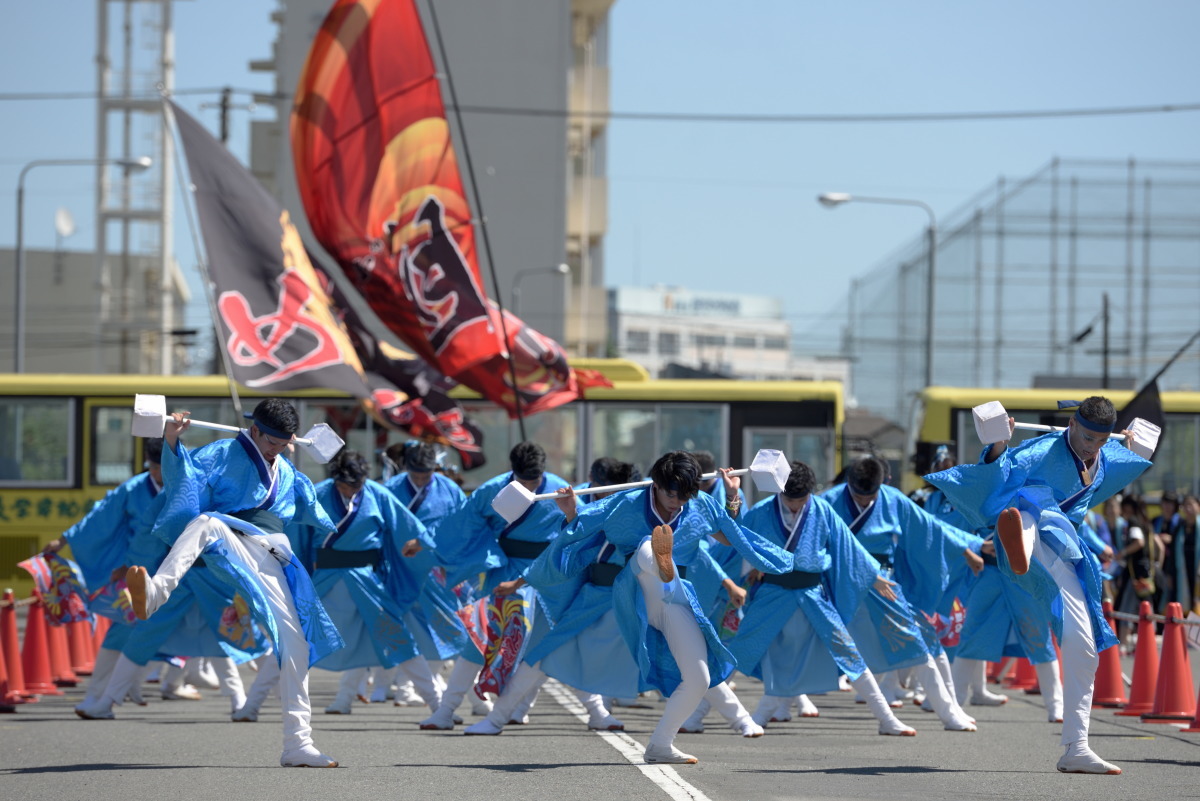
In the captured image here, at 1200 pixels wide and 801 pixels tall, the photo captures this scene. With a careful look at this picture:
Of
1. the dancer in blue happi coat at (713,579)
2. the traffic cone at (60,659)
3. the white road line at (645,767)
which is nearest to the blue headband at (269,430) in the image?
the dancer in blue happi coat at (713,579)

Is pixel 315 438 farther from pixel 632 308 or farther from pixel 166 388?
pixel 632 308

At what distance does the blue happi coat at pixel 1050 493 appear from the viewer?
24.9 ft

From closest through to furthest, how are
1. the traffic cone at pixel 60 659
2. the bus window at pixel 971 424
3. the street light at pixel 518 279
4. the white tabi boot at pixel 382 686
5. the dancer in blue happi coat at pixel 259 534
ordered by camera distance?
the dancer in blue happi coat at pixel 259 534
the white tabi boot at pixel 382 686
the traffic cone at pixel 60 659
the bus window at pixel 971 424
the street light at pixel 518 279

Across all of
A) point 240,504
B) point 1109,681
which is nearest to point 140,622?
point 240,504

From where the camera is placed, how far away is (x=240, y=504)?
25.1ft

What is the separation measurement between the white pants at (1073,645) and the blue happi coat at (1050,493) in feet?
0.12

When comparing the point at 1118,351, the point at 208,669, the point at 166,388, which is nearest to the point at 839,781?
the point at 208,669

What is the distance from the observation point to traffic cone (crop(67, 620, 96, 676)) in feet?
43.6

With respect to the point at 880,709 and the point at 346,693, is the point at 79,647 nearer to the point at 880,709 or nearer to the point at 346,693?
the point at 346,693

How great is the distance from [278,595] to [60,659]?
18.9 feet

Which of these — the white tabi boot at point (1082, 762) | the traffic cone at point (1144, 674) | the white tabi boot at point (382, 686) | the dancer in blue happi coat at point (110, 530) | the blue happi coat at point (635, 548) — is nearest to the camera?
the white tabi boot at point (1082, 762)

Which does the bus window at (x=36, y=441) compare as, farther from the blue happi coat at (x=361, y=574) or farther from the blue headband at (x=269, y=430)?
the blue headband at (x=269, y=430)

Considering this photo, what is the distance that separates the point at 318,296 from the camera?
14047 mm

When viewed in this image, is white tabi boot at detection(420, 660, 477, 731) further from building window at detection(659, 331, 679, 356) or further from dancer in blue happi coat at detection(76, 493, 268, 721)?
building window at detection(659, 331, 679, 356)
